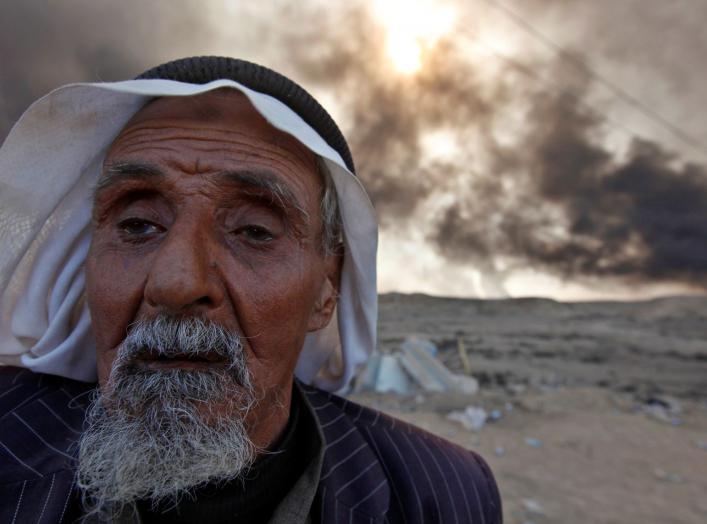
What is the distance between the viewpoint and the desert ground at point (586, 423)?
4832 mm

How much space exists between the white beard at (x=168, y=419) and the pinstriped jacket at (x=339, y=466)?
0.16 meters

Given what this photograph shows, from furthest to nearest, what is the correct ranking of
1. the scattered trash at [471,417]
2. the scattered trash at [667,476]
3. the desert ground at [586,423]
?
the scattered trash at [471,417] → the scattered trash at [667,476] → the desert ground at [586,423]

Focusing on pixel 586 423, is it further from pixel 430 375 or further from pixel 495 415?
pixel 430 375

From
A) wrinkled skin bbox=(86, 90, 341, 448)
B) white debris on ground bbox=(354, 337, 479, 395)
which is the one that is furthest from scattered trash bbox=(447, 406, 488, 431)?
wrinkled skin bbox=(86, 90, 341, 448)

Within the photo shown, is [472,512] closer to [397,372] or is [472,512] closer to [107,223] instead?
[107,223]

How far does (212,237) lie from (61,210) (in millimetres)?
854

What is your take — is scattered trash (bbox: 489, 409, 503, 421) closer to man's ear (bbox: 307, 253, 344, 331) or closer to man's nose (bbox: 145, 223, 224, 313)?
man's ear (bbox: 307, 253, 344, 331)

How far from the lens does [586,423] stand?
23.2 ft

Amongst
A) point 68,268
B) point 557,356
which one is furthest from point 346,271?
point 557,356

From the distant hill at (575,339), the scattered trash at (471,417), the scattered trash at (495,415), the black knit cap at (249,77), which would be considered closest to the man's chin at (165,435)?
the black knit cap at (249,77)

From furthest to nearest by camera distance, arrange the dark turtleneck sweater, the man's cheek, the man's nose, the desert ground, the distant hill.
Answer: the distant hill < the desert ground < the dark turtleneck sweater < the man's cheek < the man's nose

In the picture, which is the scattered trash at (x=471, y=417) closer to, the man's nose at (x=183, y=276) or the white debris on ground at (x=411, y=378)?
the white debris on ground at (x=411, y=378)

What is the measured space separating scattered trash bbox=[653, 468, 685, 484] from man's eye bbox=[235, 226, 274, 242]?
572 centimetres

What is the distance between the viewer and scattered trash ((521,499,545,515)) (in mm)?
4555
